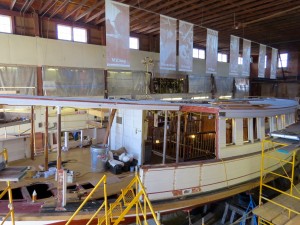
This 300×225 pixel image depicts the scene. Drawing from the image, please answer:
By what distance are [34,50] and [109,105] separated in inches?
372

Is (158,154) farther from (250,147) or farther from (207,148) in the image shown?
(250,147)

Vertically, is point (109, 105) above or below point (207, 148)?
above

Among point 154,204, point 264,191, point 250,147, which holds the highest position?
point 250,147

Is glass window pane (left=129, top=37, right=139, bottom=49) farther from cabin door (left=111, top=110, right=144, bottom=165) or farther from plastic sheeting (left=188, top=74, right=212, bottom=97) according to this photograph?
cabin door (left=111, top=110, right=144, bottom=165)

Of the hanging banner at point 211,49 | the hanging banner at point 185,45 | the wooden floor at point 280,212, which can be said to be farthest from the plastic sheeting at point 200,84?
the wooden floor at point 280,212

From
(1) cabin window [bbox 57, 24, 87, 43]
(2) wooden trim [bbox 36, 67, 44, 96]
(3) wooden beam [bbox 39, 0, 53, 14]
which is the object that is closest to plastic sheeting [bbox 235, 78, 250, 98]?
(1) cabin window [bbox 57, 24, 87, 43]

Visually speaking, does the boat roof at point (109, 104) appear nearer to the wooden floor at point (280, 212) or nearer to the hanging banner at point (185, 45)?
the wooden floor at point (280, 212)

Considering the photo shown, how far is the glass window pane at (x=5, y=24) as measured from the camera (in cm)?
1287

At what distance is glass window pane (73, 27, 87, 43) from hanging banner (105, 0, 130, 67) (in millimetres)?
7136

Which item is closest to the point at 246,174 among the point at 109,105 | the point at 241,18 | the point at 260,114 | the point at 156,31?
the point at 260,114

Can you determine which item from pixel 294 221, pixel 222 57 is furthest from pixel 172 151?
pixel 222 57

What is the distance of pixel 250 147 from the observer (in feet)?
26.2

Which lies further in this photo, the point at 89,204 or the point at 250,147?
the point at 250,147

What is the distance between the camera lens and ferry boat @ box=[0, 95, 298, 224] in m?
5.96
